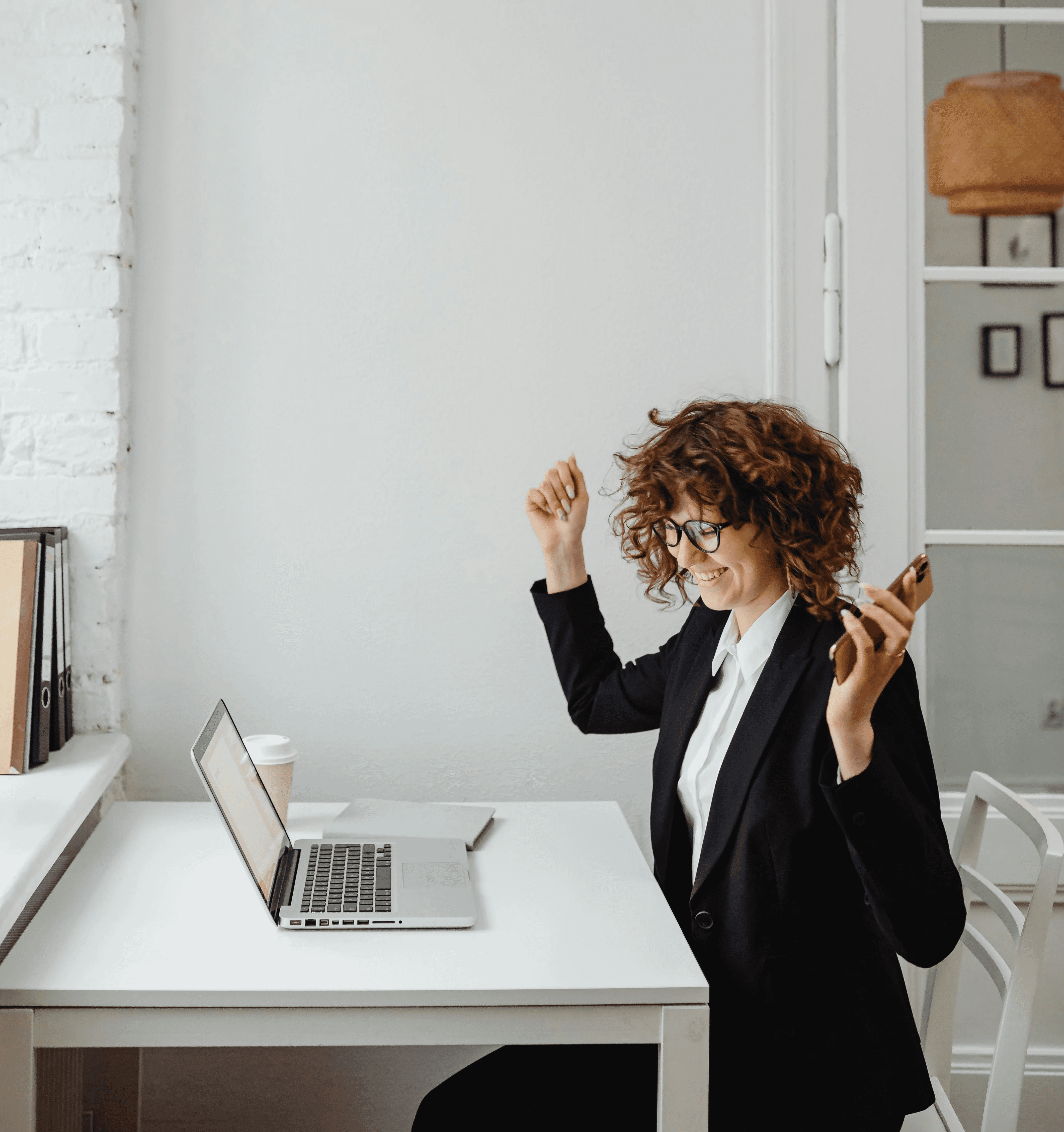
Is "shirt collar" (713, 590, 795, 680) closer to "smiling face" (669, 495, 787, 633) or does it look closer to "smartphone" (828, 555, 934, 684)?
"smiling face" (669, 495, 787, 633)

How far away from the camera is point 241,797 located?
1.28 m

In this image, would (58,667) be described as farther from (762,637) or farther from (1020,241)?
(1020,241)

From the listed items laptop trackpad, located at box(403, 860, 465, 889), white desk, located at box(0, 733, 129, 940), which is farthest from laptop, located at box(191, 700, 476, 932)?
white desk, located at box(0, 733, 129, 940)

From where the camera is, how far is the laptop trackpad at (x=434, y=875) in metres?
1.33

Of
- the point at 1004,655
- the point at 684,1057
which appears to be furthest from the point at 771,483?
the point at 1004,655


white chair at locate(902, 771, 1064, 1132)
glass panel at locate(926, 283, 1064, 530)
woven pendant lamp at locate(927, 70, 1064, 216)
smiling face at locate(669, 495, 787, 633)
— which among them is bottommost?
white chair at locate(902, 771, 1064, 1132)

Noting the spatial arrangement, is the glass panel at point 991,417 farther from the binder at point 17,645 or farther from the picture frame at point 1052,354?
the binder at point 17,645

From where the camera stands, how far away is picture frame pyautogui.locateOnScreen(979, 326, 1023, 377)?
188cm

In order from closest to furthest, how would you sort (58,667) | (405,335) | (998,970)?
(998,970) → (58,667) → (405,335)

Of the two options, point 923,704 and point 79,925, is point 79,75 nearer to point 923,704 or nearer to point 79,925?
point 79,925

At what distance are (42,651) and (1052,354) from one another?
1833 millimetres

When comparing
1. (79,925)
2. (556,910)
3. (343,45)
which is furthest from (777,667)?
(343,45)

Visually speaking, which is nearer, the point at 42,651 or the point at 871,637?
the point at 871,637

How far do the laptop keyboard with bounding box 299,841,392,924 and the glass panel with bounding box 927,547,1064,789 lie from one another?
3.60ft
